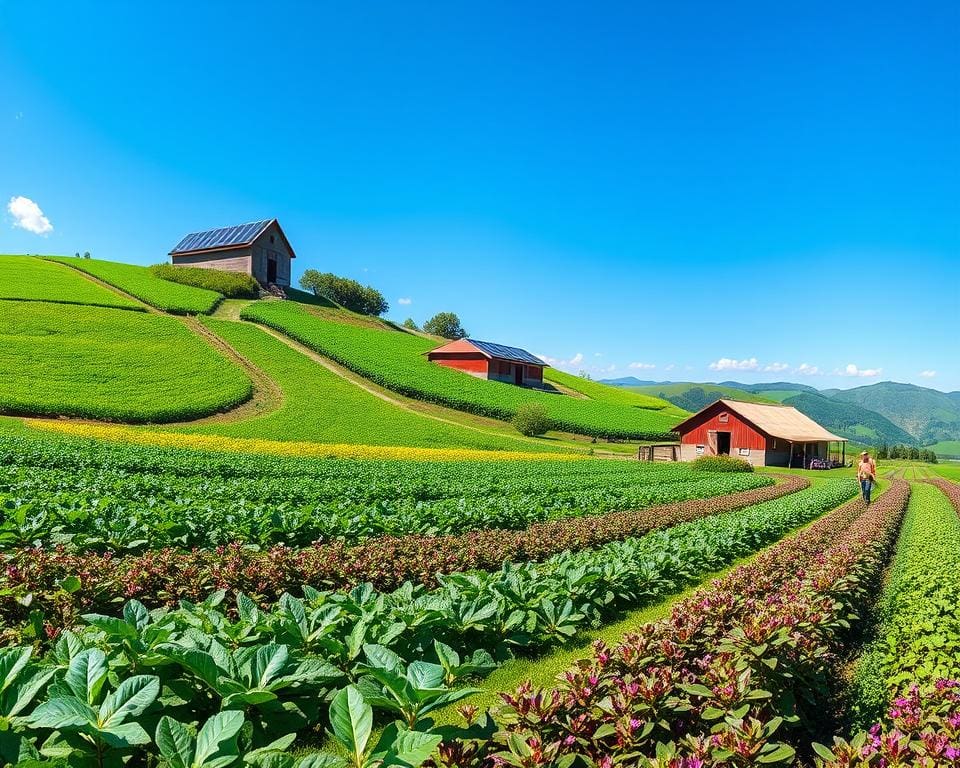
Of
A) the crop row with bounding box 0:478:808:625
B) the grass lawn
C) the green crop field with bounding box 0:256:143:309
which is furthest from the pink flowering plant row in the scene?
the green crop field with bounding box 0:256:143:309

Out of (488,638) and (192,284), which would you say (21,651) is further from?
(192,284)

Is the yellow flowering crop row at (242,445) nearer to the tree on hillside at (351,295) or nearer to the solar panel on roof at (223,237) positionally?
the solar panel on roof at (223,237)

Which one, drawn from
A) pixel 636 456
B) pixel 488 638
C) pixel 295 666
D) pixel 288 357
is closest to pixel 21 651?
pixel 295 666


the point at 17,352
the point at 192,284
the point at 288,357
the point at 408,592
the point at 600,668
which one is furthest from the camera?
the point at 192,284

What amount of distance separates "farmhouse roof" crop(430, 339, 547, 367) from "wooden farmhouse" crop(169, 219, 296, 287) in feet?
75.2

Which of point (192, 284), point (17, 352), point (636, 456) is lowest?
point (636, 456)

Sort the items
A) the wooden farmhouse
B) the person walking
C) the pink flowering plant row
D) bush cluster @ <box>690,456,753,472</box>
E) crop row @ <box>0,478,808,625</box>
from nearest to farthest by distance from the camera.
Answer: crop row @ <box>0,478,808,625</box>
the pink flowering plant row
the person walking
bush cluster @ <box>690,456,753,472</box>
the wooden farmhouse

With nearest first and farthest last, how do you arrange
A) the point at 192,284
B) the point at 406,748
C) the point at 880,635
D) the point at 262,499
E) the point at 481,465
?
the point at 406,748
the point at 880,635
the point at 262,499
the point at 481,465
the point at 192,284

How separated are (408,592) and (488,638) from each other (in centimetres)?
92

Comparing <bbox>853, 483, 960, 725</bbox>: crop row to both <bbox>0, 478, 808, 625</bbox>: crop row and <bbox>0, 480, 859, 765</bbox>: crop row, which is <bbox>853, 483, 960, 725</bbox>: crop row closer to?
<bbox>0, 480, 859, 765</bbox>: crop row

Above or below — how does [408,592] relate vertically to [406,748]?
below

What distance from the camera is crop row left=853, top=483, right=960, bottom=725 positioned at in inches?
199

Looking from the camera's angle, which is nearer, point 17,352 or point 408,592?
point 408,592

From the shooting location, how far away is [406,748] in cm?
235
